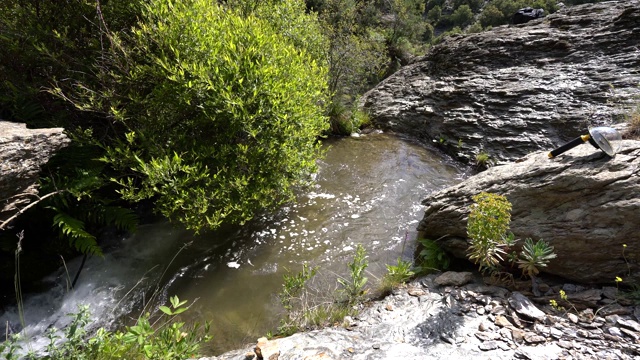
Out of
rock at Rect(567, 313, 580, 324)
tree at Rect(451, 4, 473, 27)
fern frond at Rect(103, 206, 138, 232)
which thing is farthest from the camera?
tree at Rect(451, 4, 473, 27)

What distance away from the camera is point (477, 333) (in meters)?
3.17

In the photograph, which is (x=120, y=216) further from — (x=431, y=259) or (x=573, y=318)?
(x=573, y=318)

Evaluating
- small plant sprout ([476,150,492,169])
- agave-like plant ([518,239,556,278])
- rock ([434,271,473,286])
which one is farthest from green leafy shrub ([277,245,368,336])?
small plant sprout ([476,150,492,169])

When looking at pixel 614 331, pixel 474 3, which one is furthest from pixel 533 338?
pixel 474 3

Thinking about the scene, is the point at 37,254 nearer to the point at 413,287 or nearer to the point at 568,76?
the point at 413,287

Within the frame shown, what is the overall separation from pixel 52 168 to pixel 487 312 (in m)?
5.67

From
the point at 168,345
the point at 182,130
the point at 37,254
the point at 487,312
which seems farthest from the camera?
the point at 182,130

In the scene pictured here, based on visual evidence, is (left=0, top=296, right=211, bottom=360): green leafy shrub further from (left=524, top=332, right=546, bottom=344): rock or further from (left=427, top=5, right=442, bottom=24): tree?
(left=427, top=5, right=442, bottom=24): tree

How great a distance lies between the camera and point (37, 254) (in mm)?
4496

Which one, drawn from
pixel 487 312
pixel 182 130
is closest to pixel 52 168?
pixel 182 130

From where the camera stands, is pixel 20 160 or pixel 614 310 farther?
pixel 20 160

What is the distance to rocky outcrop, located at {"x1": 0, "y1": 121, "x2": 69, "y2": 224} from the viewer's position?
10.8 ft

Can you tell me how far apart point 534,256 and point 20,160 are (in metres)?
5.64

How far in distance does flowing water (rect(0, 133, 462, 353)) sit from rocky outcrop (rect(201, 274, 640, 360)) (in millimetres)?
1008
